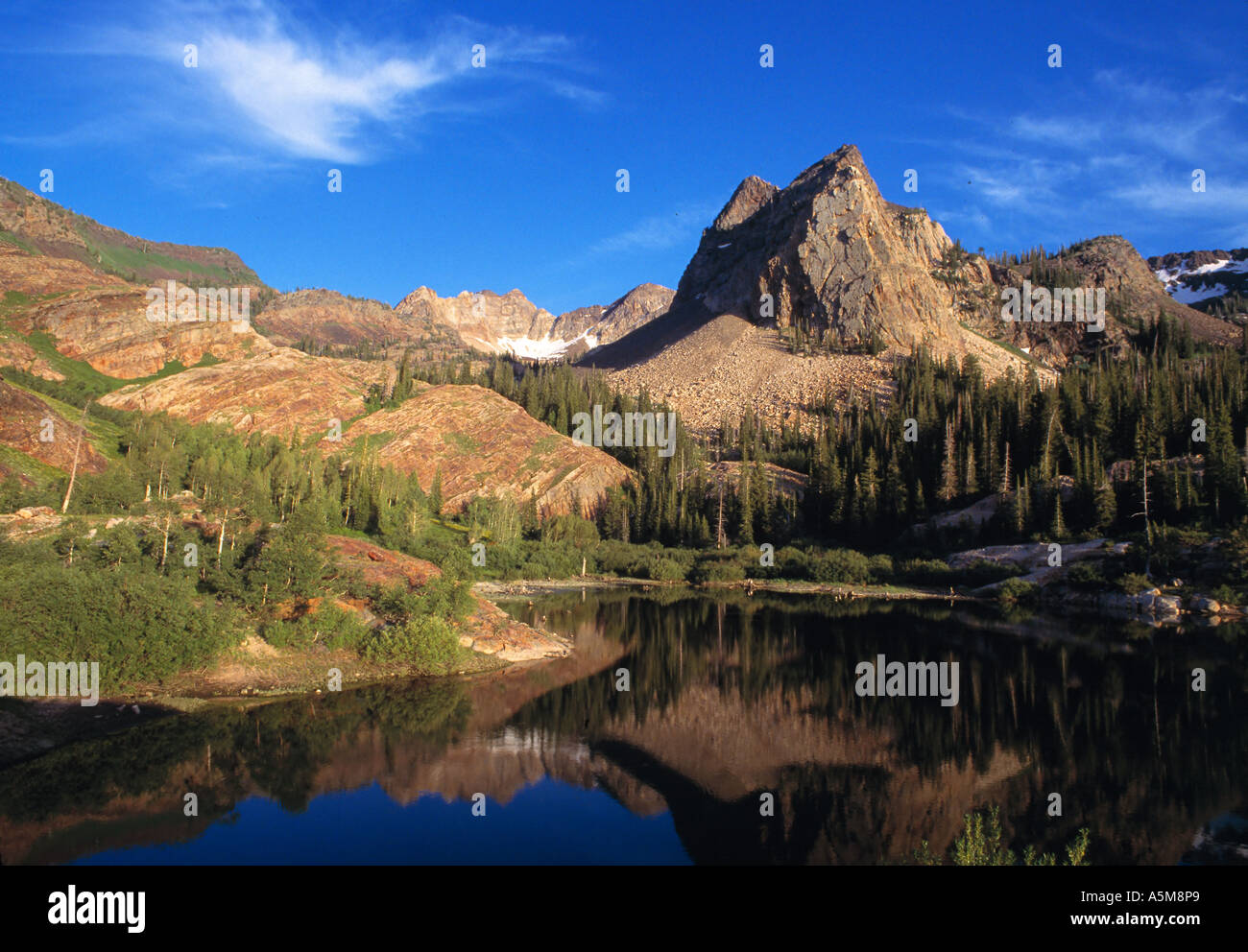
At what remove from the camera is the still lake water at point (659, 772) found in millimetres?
12617

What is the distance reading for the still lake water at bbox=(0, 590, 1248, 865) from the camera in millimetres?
12617

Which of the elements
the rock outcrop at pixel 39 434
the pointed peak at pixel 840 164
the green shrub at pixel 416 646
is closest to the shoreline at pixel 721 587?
the green shrub at pixel 416 646

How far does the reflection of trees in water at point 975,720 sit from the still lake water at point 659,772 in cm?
8

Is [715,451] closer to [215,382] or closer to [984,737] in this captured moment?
[215,382]

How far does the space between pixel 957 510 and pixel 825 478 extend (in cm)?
1255

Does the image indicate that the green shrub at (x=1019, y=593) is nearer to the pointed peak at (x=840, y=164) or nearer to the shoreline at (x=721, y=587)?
the shoreline at (x=721, y=587)

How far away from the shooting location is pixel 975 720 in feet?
66.8

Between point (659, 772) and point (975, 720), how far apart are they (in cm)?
948

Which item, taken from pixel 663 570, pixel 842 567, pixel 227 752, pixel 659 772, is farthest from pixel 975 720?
pixel 663 570

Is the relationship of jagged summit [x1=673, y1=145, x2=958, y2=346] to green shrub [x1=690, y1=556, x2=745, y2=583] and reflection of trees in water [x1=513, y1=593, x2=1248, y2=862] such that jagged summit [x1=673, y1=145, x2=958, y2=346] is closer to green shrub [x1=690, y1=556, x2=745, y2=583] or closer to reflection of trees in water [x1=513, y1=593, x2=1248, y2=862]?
green shrub [x1=690, y1=556, x2=745, y2=583]

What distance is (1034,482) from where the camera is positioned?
2265 inches

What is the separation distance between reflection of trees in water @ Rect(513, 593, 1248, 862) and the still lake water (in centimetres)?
8

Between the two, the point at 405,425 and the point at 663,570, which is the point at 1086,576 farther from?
the point at 405,425
